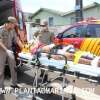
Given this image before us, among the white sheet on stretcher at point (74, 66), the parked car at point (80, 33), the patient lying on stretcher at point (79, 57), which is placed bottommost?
the white sheet on stretcher at point (74, 66)

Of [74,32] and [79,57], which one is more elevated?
[74,32]

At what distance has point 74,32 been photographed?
12570 millimetres

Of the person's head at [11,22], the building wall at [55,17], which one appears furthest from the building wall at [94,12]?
the person's head at [11,22]

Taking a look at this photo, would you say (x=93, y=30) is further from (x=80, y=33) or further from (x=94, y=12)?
(x=94, y=12)

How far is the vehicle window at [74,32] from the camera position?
40.1 ft

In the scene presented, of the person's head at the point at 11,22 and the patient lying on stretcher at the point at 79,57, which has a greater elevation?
the person's head at the point at 11,22

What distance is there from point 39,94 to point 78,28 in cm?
475

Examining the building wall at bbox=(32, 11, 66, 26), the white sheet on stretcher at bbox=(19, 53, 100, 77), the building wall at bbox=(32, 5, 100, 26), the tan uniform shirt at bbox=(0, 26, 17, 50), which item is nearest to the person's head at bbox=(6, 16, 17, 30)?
the tan uniform shirt at bbox=(0, 26, 17, 50)

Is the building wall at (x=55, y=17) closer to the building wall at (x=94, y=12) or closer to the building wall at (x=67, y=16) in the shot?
the building wall at (x=67, y=16)

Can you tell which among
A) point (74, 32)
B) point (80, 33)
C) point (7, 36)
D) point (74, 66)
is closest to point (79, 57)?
point (74, 66)

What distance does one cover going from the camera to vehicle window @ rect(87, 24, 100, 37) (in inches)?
456

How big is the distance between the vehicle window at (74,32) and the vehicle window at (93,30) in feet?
1.09

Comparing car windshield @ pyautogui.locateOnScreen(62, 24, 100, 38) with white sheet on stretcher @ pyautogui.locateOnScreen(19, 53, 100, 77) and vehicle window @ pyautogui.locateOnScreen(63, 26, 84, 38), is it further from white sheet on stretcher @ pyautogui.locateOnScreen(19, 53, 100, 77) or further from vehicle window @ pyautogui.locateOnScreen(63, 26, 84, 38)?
white sheet on stretcher @ pyautogui.locateOnScreen(19, 53, 100, 77)

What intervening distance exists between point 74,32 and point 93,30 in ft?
3.33
